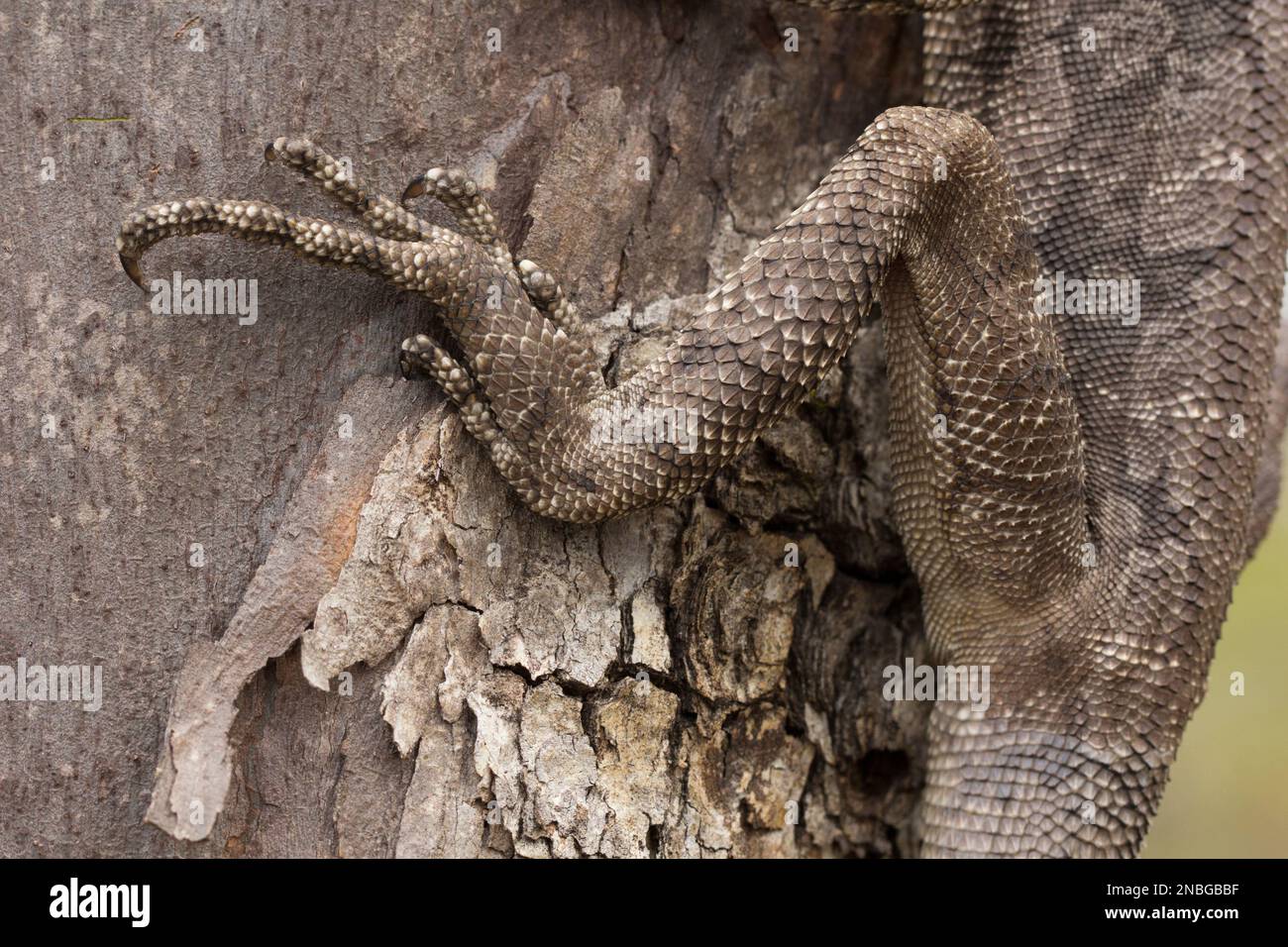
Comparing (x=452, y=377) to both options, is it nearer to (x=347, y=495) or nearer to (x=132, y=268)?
(x=347, y=495)

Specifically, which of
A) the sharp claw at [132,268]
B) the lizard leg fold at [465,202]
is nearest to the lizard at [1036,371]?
the lizard leg fold at [465,202]

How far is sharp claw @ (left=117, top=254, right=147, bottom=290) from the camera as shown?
238 centimetres

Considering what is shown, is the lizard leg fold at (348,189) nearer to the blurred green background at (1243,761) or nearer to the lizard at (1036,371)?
the lizard at (1036,371)

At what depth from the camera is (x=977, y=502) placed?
3068 mm

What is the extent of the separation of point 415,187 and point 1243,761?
5681mm

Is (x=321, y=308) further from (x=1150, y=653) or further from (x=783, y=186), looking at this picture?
(x=1150, y=653)

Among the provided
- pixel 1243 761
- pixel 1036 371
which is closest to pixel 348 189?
pixel 1036 371

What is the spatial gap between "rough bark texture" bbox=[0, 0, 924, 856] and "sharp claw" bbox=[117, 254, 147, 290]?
0.27ft

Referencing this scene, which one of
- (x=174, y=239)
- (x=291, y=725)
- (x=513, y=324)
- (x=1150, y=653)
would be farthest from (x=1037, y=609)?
(x=174, y=239)

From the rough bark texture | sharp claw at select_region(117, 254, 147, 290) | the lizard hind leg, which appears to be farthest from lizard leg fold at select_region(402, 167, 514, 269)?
sharp claw at select_region(117, 254, 147, 290)

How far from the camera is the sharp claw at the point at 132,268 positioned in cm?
238

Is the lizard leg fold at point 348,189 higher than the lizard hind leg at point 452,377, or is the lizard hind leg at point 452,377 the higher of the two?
the lizard leg fold at point 348,189

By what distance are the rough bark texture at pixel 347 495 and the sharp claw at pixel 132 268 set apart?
82mm

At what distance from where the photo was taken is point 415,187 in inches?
102
